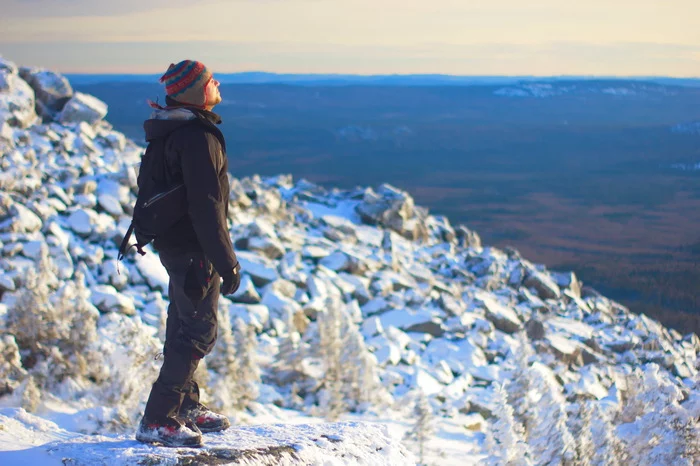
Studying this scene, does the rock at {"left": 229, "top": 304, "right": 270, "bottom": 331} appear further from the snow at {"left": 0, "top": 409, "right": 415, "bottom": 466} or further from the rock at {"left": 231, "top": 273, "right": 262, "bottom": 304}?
the snow at {"left": 0, "top": 409, "right": 415, "bottom": 466}

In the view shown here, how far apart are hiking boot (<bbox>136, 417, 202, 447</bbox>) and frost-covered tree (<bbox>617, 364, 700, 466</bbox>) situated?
6.57 m

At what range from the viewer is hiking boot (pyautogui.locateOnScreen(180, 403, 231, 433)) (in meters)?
5.45

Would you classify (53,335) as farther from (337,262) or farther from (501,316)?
(501,316)

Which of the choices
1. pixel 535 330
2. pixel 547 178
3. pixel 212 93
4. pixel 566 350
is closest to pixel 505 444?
pixel 212 93

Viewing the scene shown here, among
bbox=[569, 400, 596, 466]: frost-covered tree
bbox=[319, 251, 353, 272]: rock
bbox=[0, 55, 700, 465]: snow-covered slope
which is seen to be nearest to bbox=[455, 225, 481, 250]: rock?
bbox=[0, 55, 700, 465]: snow-covered slope

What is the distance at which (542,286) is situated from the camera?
29969 mm

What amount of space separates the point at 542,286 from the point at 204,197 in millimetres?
27241

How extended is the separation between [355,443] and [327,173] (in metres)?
134

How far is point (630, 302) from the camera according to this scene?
54500mm

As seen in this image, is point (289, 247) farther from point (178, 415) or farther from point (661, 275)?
point (661, 275)

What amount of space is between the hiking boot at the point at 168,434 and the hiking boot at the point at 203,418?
402mm

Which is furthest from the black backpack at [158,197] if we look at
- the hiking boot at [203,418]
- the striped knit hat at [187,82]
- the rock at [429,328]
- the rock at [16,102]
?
the rock at [16,102]

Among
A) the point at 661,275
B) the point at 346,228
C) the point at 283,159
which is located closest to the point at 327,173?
the point at 283,159

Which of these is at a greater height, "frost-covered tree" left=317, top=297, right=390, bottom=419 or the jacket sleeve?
the jacket sleeve
